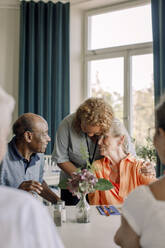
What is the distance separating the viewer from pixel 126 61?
5215 millimetres

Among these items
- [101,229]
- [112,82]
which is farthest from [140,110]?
[101,229]

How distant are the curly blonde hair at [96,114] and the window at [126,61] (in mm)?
2519

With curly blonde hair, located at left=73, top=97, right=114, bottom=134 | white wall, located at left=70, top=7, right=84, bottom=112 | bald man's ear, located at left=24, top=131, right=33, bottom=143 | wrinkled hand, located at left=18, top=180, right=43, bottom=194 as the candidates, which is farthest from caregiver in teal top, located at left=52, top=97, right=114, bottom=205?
white wall, located at left=70, top=7, right=84, bottom=112

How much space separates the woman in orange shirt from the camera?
101 inches

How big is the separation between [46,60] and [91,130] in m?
3.08

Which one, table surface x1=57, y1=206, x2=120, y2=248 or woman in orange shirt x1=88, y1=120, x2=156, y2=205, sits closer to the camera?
table surface x1=57, y1=206, x2=120, y2=248

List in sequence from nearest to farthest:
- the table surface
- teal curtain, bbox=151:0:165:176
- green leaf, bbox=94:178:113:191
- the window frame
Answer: the table surface
green leaf, bbox=94:178:113:191
teal curtain, bbox=151:0:165:176
the window frame

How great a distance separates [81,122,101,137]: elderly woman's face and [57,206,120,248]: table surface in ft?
1.98

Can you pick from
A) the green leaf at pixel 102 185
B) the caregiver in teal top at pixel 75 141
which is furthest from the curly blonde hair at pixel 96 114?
the green leaf at pixel 102 185

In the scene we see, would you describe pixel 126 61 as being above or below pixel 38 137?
above

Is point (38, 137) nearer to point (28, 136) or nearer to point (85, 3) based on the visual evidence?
point (28, 136)

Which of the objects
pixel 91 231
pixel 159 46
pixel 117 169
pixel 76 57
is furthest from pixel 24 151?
pixel 76 57

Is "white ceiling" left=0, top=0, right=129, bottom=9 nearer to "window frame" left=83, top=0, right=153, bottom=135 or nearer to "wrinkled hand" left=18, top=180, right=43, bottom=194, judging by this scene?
"window frame" left=83, top=0, right=153, bottom=135

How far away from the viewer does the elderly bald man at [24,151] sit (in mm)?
2395
